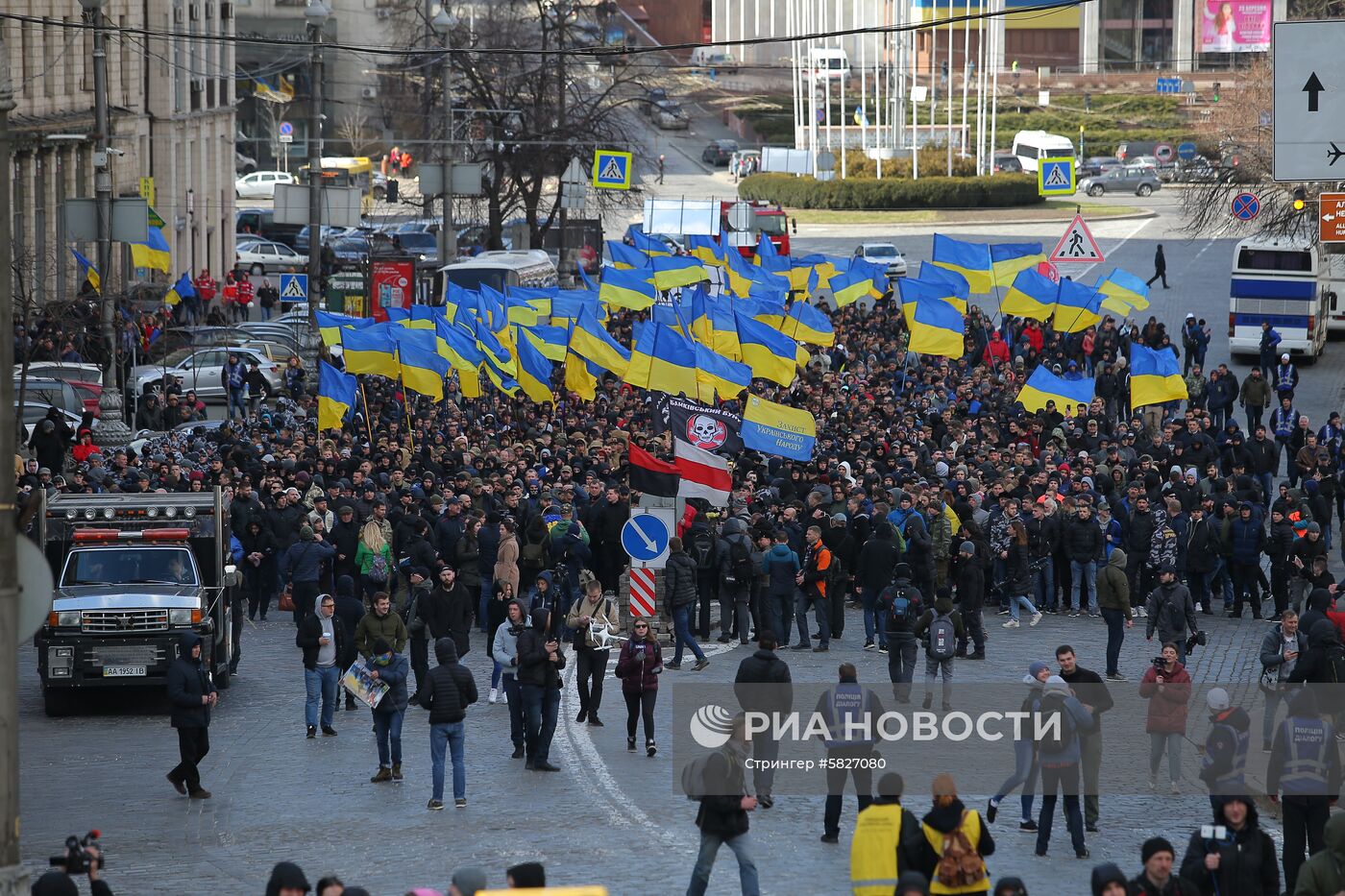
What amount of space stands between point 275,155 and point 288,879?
3414 inches

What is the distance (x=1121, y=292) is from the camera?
3578cm

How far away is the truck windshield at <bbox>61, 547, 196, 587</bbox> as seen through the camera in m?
18.4

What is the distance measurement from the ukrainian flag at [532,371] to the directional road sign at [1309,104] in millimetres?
17411

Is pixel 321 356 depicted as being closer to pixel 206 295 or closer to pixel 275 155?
pixel 206 295

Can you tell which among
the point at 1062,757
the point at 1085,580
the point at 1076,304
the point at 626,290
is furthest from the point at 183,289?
the point at 1062,757

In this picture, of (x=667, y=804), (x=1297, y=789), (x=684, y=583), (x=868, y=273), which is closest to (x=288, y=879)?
(x=667, y=804)

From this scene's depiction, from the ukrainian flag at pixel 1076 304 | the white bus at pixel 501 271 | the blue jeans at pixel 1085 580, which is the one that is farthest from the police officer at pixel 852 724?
the white bus at pixel 501 271

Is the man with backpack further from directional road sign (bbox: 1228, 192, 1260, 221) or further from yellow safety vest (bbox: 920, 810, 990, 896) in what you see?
directional road sign (bbox: 1228, 192, 1260, 221)

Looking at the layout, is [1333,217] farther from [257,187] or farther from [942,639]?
[257,187]

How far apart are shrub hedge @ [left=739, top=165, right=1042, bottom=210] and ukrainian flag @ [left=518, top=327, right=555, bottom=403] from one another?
49874 mm

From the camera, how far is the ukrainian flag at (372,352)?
2888 cm

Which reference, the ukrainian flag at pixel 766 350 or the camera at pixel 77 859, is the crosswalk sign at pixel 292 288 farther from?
the camera at pixel 77 859

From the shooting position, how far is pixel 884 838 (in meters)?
11.4

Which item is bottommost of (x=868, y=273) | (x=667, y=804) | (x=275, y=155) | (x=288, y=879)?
(x=667, y=804)
